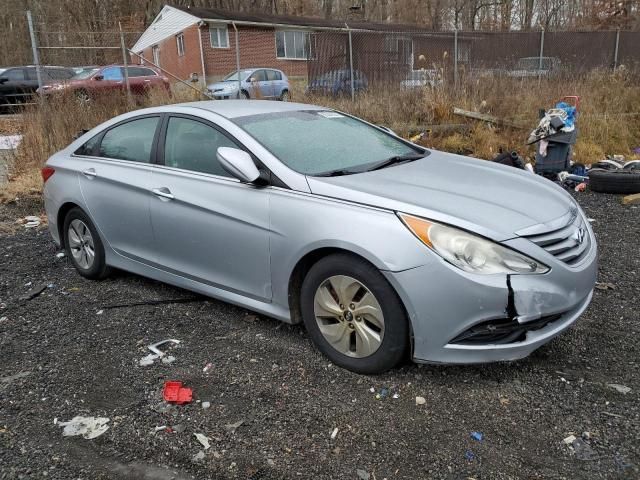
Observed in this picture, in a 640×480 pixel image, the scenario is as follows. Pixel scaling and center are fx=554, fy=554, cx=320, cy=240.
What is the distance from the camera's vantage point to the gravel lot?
247 cm

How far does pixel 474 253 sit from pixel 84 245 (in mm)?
3494

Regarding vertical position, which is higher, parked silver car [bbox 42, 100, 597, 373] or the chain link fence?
the chain link fence

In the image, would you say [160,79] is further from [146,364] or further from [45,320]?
[146,364]

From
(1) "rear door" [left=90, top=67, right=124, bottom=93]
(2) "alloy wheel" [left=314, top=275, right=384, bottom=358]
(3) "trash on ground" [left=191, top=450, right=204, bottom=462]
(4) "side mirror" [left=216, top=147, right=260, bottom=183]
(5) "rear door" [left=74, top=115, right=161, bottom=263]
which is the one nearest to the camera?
(3) "trash on ground" [left=191, top=450, right=204, bottom=462]

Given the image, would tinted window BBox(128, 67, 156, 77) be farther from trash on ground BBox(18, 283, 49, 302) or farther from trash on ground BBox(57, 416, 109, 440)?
trash on ground BBox(57, 416, 109, 440)

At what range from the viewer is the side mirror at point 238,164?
11.0ft

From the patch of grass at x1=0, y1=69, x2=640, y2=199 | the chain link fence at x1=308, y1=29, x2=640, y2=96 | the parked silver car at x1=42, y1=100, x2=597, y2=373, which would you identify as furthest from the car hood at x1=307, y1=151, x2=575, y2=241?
the chain link fence at x1=308, y1=29, x2=640, y2=96

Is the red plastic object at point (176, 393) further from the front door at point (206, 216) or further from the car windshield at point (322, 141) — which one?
the car windshield at point (322, 141)

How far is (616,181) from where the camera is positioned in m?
7.34

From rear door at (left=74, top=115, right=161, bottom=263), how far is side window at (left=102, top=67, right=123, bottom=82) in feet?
26.4

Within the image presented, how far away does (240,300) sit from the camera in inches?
143

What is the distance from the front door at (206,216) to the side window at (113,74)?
29.2ft

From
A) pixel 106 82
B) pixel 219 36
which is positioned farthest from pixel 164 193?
pixel 219 36

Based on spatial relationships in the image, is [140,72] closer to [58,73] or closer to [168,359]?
[58,73]
